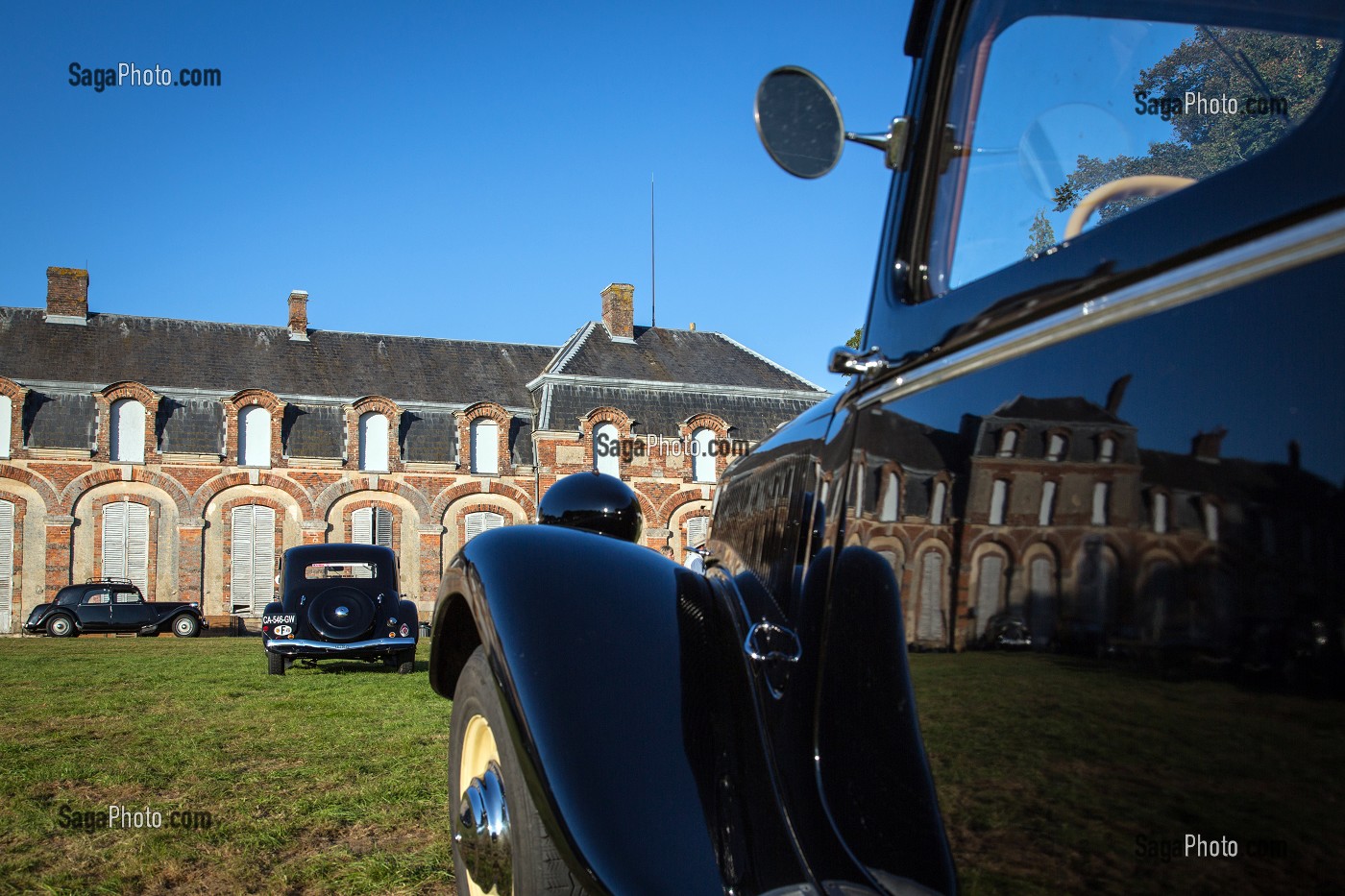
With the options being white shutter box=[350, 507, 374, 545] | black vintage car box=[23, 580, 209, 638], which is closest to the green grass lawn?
black vintage car box=[23, 580, 209, 638]

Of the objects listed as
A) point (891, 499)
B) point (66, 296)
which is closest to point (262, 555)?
point (66, 296)

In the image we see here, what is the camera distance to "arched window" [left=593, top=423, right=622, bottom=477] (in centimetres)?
3372

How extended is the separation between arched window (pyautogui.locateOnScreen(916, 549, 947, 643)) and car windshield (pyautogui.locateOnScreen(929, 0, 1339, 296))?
454 millimetres

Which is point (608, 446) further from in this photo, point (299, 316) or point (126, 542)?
point (126, 542)

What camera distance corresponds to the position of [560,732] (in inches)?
80.4

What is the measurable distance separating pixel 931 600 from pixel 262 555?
33.2 m

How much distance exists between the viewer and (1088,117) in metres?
1.57

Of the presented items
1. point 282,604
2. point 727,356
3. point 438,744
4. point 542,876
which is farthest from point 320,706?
point 727,356

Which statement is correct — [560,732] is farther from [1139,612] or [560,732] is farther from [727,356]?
[727,356]

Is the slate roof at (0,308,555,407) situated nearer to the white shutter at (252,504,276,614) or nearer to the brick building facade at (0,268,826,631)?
the brick building facade at (0,268,826,631)

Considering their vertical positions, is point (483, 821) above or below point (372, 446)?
below

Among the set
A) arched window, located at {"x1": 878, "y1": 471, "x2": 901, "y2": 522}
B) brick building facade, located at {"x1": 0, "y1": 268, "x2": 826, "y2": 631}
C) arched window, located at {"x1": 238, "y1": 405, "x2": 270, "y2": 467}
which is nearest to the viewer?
arched window, located at {"x1": 878, "y1": 471, "x2": 901, "y2": 522}

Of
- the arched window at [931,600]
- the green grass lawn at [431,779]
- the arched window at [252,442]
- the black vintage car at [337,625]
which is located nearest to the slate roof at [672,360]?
the arched window at [252,442]

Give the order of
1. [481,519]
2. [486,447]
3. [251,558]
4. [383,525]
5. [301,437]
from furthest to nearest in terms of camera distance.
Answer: [486,447] < [481,519] < [383,525] < [301,437] < [251,558]
